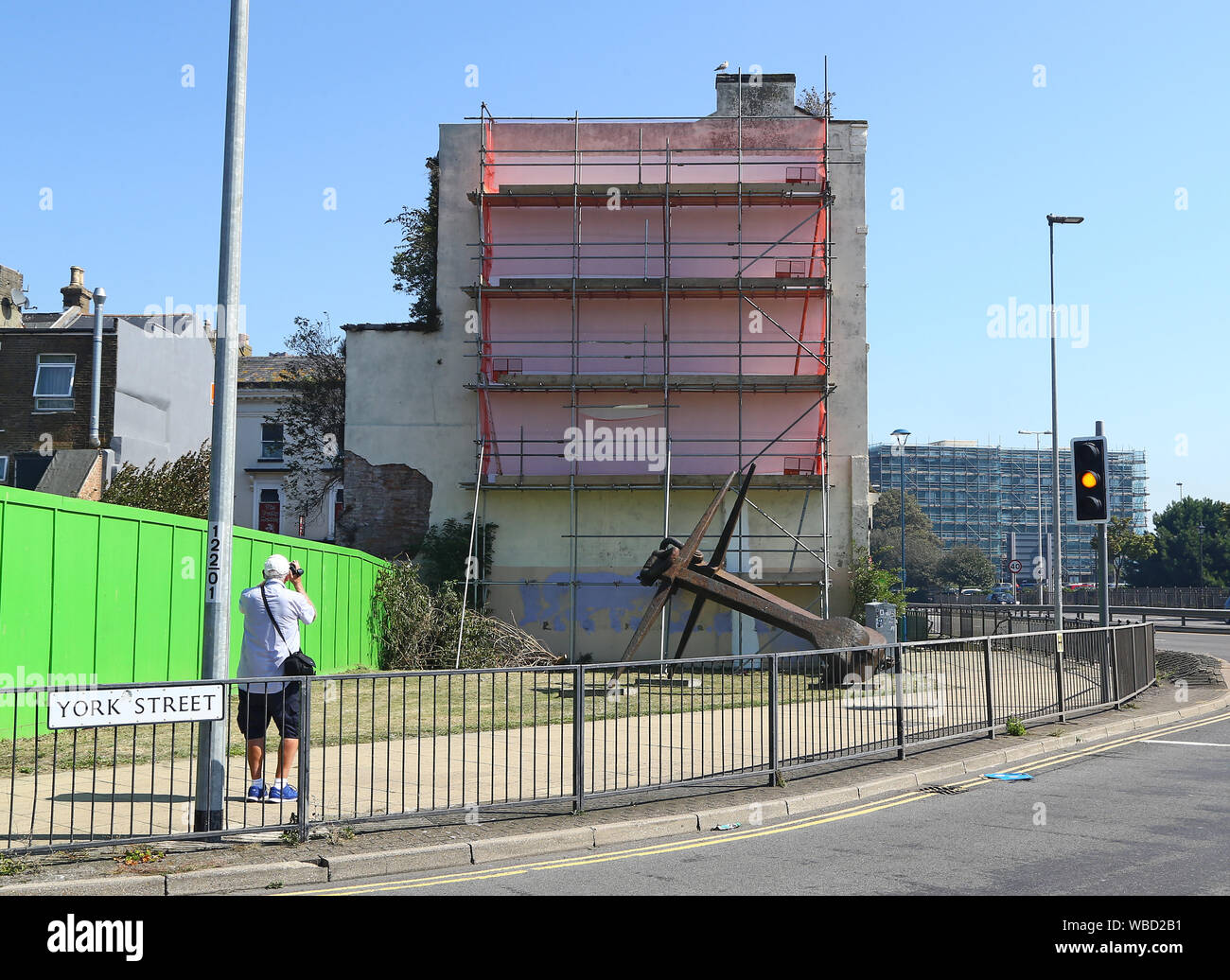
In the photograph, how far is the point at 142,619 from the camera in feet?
48.3

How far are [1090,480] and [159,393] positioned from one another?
108 ft

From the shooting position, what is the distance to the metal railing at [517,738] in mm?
8047

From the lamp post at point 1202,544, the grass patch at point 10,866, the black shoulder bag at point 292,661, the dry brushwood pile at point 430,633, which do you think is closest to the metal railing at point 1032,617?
the dry brushwood pile at point 430,633

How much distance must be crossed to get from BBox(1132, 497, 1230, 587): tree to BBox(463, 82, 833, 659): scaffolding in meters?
67.1

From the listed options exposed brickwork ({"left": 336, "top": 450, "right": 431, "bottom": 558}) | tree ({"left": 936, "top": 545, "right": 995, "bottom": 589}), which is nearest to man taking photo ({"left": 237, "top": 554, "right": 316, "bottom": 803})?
exposed brickwork ({"left": 336, "top": 450, "right": 431, "bottom": 558})

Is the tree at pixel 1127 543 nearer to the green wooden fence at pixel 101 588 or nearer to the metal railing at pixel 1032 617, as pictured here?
the metal railing at pixel 1032 617

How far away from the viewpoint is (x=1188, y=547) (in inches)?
3408

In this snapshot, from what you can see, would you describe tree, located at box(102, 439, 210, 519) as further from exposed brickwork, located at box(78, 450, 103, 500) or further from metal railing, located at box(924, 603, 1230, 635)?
metal railing, located at box(924, 603, 1230, 635)

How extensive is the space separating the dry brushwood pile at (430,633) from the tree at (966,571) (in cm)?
7997

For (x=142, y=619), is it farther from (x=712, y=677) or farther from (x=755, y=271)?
(x=755, y=271)

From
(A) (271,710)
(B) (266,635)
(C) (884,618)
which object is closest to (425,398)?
(C) (884,618)

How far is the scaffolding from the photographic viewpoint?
26.6m
